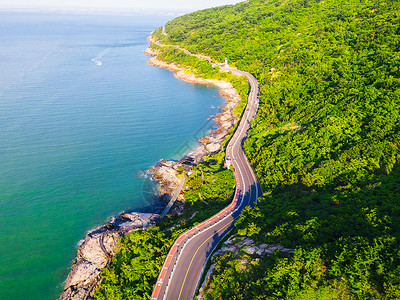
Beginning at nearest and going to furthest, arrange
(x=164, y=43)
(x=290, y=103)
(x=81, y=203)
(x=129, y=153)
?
(x=81, y=203) → (x=129, y=153) → (x=290, y=103) → (x=164, y=43)

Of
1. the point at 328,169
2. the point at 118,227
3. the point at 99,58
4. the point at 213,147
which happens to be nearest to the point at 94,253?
the point at 118,227

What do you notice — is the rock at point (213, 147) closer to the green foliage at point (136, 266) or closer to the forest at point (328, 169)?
the forest at point (328, 169)

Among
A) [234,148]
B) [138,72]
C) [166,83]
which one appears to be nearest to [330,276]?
[234,148]

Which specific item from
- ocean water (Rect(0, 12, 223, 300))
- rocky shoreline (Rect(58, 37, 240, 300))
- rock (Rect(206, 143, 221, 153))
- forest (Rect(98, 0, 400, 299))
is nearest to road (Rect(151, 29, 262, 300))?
forest (Rect(98, 0, 400, 299))

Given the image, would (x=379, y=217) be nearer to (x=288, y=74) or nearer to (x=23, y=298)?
(x=23, y=298)

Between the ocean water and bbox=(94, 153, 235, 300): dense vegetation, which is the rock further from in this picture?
bbox=(94, 153, 235, 300): dense vegetation

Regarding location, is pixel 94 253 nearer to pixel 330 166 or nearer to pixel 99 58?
pixel 330 166

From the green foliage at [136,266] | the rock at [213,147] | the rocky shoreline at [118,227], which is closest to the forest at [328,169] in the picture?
the green foliage at [136,266]
